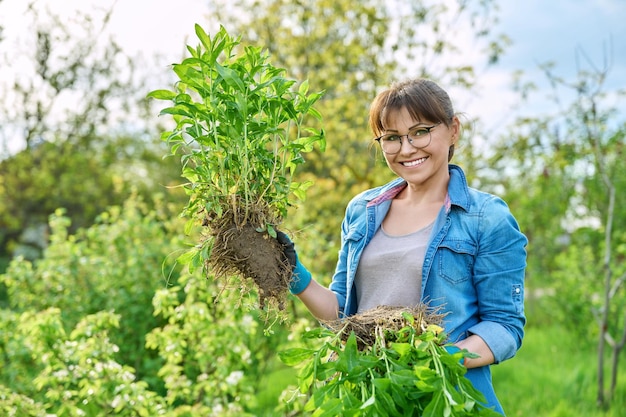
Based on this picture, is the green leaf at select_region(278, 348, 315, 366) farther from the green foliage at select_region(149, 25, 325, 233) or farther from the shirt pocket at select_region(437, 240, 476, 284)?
the shirt pocket at select_region(437, 240, 476, 284)

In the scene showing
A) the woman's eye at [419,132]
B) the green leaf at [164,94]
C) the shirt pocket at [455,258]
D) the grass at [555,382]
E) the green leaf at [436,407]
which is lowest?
the grass at [555,382]

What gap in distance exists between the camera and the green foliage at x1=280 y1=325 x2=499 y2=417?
1.65 metres

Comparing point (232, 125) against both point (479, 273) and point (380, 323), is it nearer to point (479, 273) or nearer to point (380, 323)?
point (380, 323)

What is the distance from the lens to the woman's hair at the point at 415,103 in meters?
2.23

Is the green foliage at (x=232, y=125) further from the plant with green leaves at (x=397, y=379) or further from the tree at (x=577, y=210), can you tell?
the tree at (x=577, y=210)

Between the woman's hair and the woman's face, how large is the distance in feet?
0.06

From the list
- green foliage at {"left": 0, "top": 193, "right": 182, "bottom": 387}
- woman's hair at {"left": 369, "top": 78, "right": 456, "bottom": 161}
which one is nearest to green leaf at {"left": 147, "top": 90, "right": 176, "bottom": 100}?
woman's hair at {"left": 369, "top": 78, "right": 456, "bottom": 161}

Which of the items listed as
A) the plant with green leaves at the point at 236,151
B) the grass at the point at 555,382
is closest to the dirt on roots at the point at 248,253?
the plant with green leaves at the point at 236,151

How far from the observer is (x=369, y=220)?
2.47 m

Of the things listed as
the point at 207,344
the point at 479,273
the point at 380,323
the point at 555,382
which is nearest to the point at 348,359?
the point at 380,323

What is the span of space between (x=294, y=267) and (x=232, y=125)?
0.53m

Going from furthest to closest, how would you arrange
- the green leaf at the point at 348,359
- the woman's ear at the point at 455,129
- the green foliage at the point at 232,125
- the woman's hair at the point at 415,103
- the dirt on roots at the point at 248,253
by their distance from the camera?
1. the woman's ear at the point at 455,129
2. the woman's hair at the point at 415,103
3. the dirt on roots at the point at 248,253
4. the green foliage at the point at 232,125
5. the green leaf at the point at 348,359

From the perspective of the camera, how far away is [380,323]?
1960mm

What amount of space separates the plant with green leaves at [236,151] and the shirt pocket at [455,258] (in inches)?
20.5
